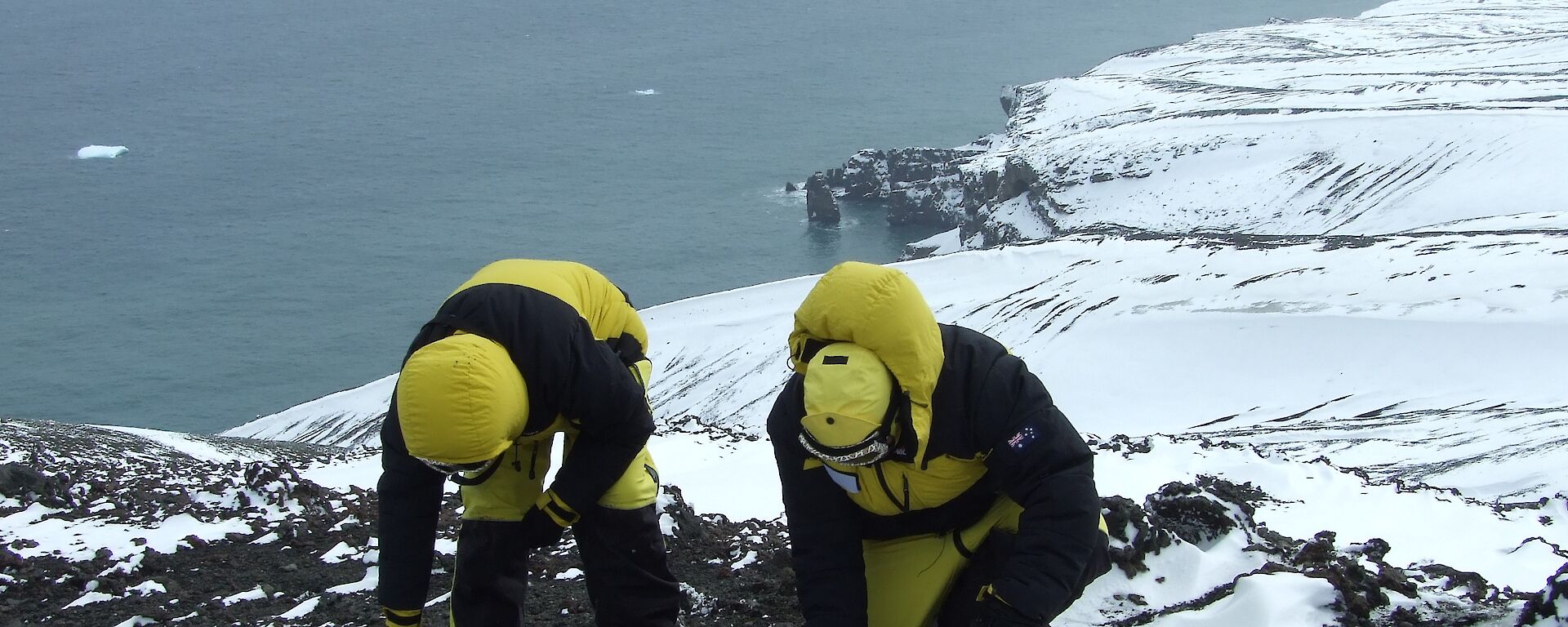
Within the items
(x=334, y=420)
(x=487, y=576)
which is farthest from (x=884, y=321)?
(x=334, y=420)

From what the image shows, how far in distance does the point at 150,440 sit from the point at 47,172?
102643mm

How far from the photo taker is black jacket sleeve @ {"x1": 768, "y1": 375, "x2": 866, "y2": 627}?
5.42 metres

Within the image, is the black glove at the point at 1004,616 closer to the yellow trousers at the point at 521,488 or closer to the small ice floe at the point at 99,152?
the yellow trousers at the point at 521,488

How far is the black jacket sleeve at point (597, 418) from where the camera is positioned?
578cm

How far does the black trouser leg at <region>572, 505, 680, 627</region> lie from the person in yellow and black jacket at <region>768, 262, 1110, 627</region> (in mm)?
1030

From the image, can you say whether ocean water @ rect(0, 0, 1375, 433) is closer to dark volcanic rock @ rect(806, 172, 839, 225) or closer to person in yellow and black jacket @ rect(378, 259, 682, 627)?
dark volcanic rock @ rect(806, 172, 839, 225)

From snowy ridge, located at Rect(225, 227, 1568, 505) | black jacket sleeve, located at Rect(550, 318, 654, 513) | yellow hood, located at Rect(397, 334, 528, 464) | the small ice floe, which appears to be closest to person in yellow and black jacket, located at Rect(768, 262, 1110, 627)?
black jacket sleeve, located at Rect(550, 318, 654, 513)

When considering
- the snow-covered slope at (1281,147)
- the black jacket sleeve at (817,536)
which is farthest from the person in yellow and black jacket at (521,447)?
the snow-covered slope at (1281,147)

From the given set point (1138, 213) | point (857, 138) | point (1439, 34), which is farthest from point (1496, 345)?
point (1439, 34)

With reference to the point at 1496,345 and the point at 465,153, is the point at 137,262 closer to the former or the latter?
the point at 465,153

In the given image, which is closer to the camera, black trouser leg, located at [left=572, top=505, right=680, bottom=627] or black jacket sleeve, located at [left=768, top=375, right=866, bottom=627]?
black jacket sleeve, located at [left=768, top=375, right=866, bottom=627]

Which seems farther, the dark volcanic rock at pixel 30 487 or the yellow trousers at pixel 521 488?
the dark volcanic rock at pixel 30 487

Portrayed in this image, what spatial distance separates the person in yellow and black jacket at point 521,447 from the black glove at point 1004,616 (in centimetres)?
180

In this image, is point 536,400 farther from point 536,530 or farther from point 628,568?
point 628,568
